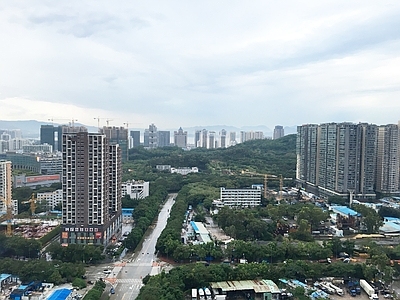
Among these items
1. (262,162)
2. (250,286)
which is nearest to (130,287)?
(250,286)

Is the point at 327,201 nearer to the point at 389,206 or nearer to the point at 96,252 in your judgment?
the point at 389,206

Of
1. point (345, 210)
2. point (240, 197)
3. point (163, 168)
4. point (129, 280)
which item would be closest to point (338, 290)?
point (129, 280)

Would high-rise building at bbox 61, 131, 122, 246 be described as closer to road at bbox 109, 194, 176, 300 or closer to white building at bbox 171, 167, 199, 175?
road at bbox 109, 194, 176, 300

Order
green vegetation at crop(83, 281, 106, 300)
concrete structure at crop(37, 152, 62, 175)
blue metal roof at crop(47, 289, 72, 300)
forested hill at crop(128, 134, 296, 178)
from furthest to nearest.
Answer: forested hill at crop(128, 134, 296, 178)
concrete structure at crop(37, 152, 62, 175)
blue metal roof at crop(47, 289, 72, 300)
green vegetation at crop(83, 281, 106, 300)

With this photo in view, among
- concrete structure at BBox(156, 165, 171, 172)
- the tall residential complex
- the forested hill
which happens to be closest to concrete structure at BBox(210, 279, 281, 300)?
the tall residential complex

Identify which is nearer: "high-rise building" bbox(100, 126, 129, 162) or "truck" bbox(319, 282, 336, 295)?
"truck" bbox(319, 282, 336, 295)

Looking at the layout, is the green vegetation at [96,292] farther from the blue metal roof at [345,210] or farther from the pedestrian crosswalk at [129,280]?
the blue metal roof at [345,210]

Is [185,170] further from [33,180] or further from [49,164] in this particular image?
[33,180]
